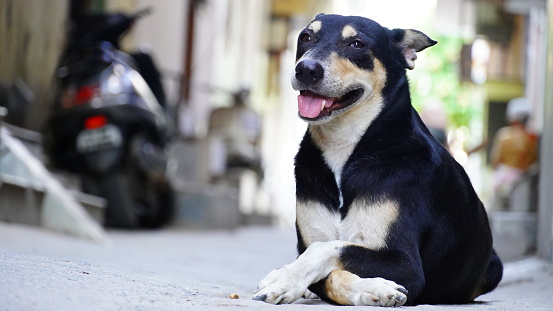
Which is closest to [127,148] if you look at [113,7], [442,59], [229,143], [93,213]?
[93,213]

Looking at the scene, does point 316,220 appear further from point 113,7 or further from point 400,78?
point 113,7

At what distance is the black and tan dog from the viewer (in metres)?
3.69

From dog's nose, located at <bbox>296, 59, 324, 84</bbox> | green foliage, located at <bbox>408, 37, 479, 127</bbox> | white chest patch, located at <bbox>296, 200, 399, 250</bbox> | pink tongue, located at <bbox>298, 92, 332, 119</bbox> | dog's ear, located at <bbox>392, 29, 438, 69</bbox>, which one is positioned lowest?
white chest patch, located at <bbox>296, 200, 399, 250</bbox>

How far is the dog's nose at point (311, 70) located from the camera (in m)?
3.97

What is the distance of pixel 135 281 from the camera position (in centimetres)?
368

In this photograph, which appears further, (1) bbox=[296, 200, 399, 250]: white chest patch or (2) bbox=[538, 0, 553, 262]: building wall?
(2) bbox=[538, 0, 553, 262]: building wall

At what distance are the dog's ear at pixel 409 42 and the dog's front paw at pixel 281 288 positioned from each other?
4.07 ft

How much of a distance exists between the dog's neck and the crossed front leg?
57cm

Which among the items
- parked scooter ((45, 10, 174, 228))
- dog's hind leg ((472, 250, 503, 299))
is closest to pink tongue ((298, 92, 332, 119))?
dog's hind leg ((472, 250, 503, 299))

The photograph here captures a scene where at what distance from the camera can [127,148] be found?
998 cm

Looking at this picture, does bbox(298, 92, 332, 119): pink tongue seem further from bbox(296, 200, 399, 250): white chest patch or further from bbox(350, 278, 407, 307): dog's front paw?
bbox(350, 278, 407, 307): dog's front paw

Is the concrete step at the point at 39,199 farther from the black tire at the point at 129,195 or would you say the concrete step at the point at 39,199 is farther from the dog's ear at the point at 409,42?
the dog's ear at the point at 409,42

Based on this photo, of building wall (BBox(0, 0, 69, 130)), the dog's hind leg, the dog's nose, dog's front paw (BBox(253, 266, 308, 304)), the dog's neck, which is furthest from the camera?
building wall (BBox(0, 0, 69, 130))

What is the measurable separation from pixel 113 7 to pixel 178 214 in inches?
154
